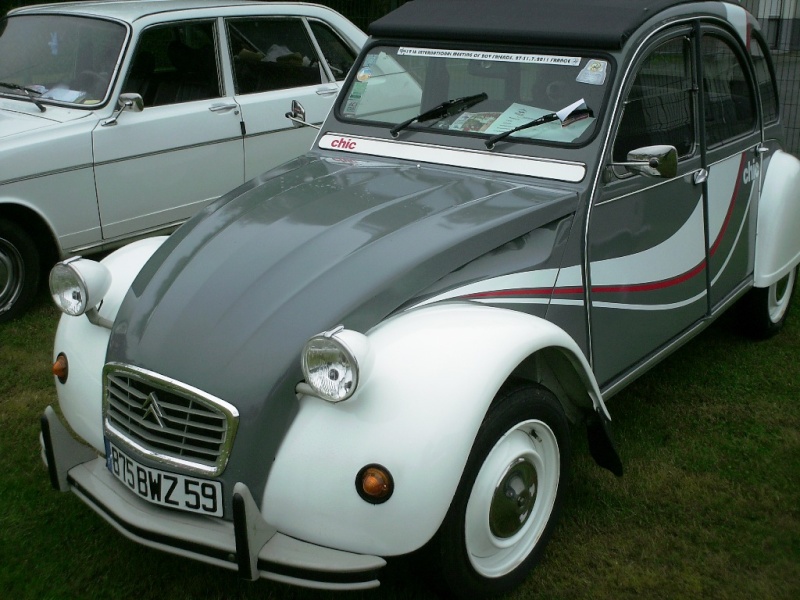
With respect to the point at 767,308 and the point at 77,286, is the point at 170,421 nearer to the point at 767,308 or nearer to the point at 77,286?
the point at 77,286

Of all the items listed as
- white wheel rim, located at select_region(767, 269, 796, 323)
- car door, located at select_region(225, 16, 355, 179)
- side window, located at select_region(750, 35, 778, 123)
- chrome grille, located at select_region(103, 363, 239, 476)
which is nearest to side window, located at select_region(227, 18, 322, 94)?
car door, located at select_region(225, 16, 355, 179)

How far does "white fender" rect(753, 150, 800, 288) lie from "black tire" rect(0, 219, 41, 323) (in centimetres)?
438

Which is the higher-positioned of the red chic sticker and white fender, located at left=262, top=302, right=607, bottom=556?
the red chic sticker

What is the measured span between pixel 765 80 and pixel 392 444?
3.68 metres

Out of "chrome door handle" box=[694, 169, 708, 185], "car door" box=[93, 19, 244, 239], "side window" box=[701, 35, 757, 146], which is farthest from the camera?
"car door" box=[93, 19, 244, 239]

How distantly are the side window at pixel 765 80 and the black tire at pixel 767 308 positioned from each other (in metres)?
0.96

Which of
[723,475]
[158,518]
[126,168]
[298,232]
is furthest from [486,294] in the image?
[126,168]

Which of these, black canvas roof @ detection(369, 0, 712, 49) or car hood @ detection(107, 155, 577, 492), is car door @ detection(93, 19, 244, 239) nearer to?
black canvas roof @ detection(369, 0, 712, 49)

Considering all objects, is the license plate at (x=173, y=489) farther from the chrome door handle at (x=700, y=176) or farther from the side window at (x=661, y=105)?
the chrome door handle at (x=700, y=176)

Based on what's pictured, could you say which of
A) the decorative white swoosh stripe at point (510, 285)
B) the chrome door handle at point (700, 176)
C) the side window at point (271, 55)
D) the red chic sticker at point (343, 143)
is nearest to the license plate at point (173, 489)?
the decorative white swoosh stripe at point (510, 285)

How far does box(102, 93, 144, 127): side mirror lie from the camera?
226 inches

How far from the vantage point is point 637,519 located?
361cm

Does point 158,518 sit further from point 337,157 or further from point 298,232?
point 337,157

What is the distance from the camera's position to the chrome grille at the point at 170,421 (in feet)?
8.87
